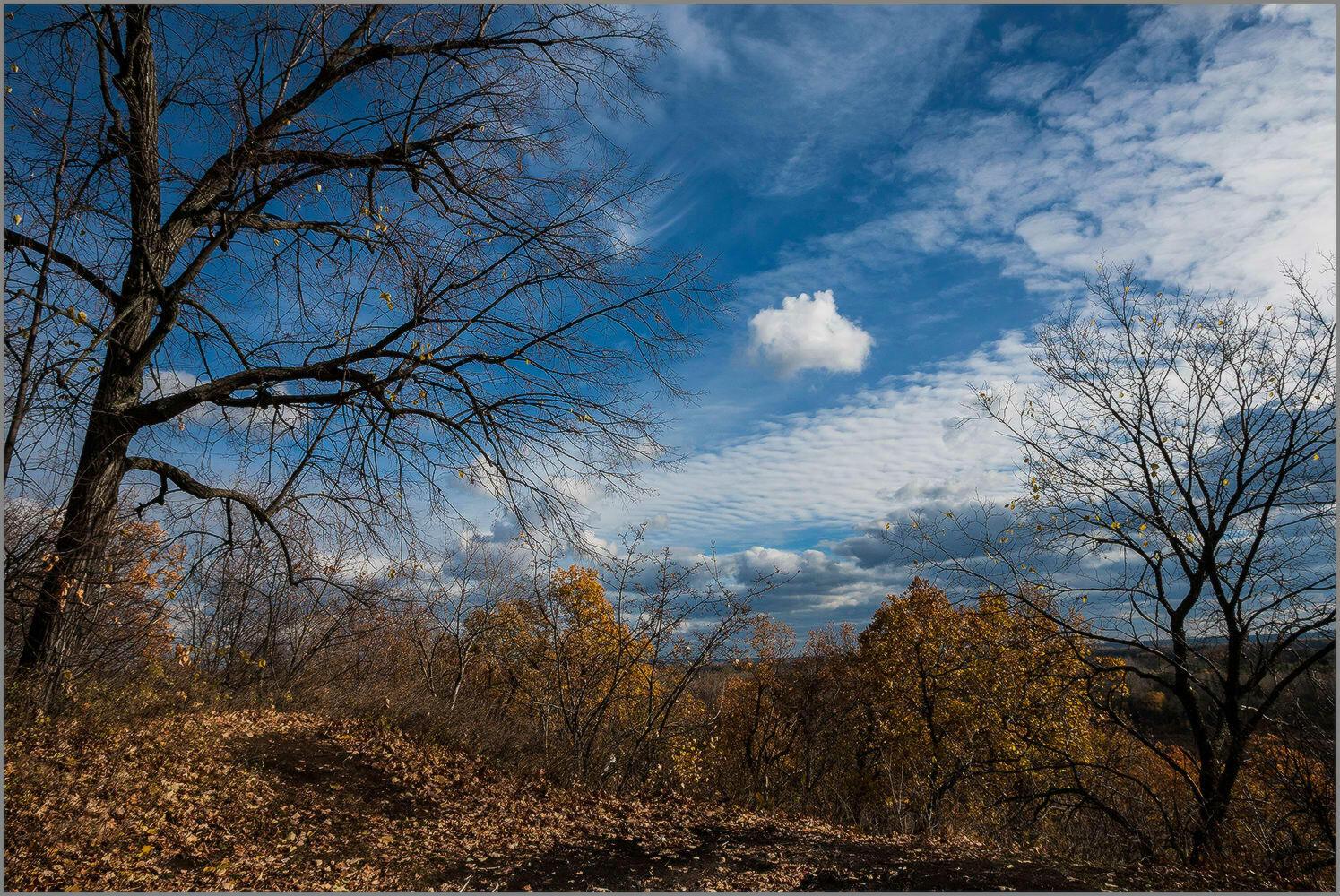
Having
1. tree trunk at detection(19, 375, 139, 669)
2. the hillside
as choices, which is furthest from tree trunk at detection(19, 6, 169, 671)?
the hillside

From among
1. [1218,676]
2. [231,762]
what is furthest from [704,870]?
[1218,676]

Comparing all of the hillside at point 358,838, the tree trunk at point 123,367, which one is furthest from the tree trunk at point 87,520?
the hillside at point 358,838

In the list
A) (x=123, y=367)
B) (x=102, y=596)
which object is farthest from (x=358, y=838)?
(x=123, y=367)

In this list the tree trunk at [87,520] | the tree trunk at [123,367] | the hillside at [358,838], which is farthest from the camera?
the tree trunk at [123,367]

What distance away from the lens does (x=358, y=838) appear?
6.64 meters

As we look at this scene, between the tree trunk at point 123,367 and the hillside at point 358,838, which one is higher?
the tree trunk at point 123,367

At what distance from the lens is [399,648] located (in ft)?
58.8

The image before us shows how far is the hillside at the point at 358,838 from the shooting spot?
5422 mm

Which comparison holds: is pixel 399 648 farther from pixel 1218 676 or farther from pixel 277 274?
pixel 1218 676

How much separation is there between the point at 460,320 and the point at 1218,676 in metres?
9.04

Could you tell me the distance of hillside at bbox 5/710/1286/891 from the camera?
213 inches

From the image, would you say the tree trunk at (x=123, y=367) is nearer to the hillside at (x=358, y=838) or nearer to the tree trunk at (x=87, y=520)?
the tree trunk at (x=87, y=520)

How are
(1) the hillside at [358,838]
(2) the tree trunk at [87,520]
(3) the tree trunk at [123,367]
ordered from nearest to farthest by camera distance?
(1) the hillside at [358,838], (2) the tree trunk at [87,520], (3) the tree trunk at [123,367]

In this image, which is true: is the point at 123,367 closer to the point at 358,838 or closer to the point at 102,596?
the point at 102,596
